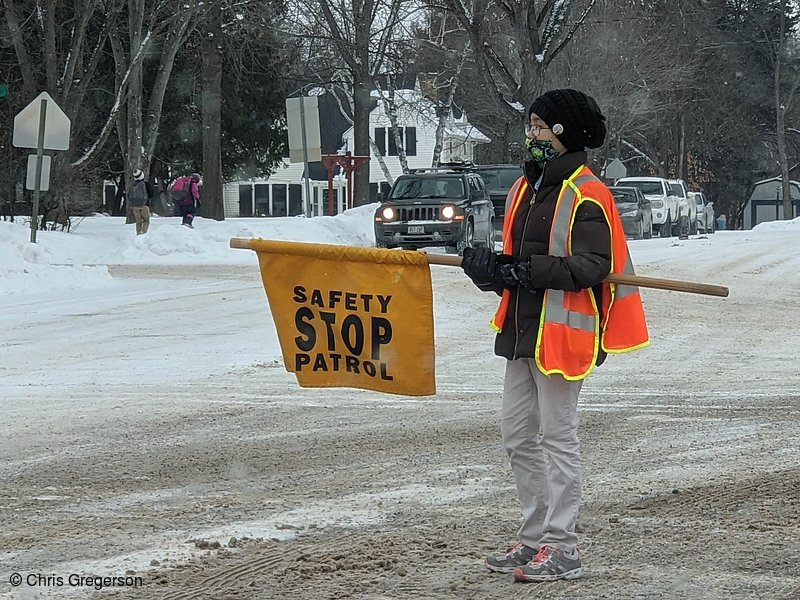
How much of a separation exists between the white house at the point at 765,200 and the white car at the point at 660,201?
28.0 metres

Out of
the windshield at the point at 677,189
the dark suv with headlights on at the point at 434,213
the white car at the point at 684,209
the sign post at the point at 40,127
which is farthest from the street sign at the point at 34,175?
the windshield at the point at 677,189

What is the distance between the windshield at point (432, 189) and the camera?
91.5 ft

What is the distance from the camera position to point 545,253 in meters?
5.24

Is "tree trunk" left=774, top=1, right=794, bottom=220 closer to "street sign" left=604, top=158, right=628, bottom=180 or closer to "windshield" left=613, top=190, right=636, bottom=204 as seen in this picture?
"street sign" left=604, top=158, right=628, bottom=180

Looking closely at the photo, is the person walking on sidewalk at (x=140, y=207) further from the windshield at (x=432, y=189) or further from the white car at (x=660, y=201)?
the white car at (x=660, y=201)

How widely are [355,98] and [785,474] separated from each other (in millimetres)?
36639

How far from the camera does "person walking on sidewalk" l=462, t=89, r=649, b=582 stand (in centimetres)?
515

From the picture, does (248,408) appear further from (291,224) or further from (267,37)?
(267,37)

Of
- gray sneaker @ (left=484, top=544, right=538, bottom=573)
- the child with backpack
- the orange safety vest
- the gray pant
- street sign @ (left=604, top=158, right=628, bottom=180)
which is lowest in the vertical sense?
gray sneaker @ (left=484, top=544, right=538, bottom=573)

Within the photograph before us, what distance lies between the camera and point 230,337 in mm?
13797

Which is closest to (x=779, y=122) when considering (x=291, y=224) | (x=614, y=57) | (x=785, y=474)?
(x=614, y=57)

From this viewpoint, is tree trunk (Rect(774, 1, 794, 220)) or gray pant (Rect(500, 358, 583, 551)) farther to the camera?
tree trunk (Rect(774, 1, 794, 220))

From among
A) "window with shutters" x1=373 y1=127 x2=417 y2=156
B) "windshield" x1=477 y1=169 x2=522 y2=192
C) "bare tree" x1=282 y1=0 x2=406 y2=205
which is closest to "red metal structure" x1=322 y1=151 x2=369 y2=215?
"bare tree" x1=282 y1=0 x2=406 y2=205

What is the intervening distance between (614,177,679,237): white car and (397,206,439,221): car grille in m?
17.5
